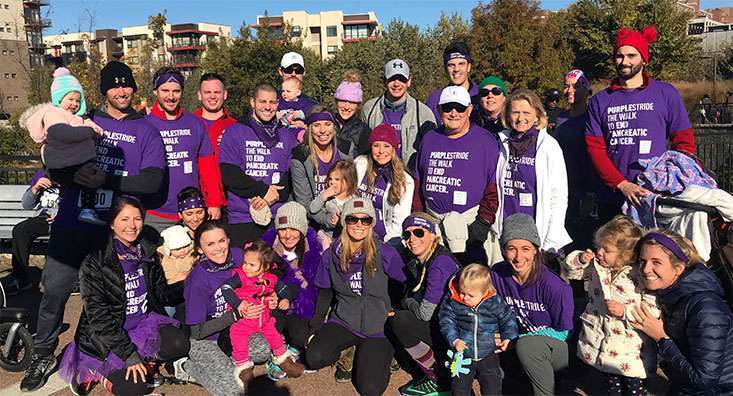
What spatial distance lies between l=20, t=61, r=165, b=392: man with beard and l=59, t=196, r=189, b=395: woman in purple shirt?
0.22 meters

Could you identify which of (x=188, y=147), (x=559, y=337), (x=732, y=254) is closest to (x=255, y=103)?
(x=188, y=147)

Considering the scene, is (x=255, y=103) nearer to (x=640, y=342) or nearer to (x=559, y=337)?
(x=559, y=337)

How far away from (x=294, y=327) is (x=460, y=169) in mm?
1870

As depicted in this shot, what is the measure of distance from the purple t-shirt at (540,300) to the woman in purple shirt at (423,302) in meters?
0.42

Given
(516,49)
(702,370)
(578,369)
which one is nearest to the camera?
(702,370)

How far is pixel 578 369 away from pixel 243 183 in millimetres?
3151

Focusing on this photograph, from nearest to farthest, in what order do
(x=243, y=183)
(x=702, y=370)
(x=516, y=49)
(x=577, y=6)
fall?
(x=702, y=370) < (x=243, y=183) < (x=516, y=49) < (x=577, y=6)

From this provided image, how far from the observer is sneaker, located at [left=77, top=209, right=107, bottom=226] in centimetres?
426

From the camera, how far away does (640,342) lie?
349 centimetres

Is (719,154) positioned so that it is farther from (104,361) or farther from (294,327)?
(104,361)

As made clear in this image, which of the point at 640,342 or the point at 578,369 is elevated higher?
the point at 640,342

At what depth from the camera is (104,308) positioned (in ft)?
12.9

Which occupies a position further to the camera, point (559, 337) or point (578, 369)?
point (578, 369)

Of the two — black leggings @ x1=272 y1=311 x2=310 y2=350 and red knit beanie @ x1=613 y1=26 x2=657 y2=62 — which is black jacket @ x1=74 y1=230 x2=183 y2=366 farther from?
red knit beanie @ x1=613 y1=26 x2=657 y2=62
